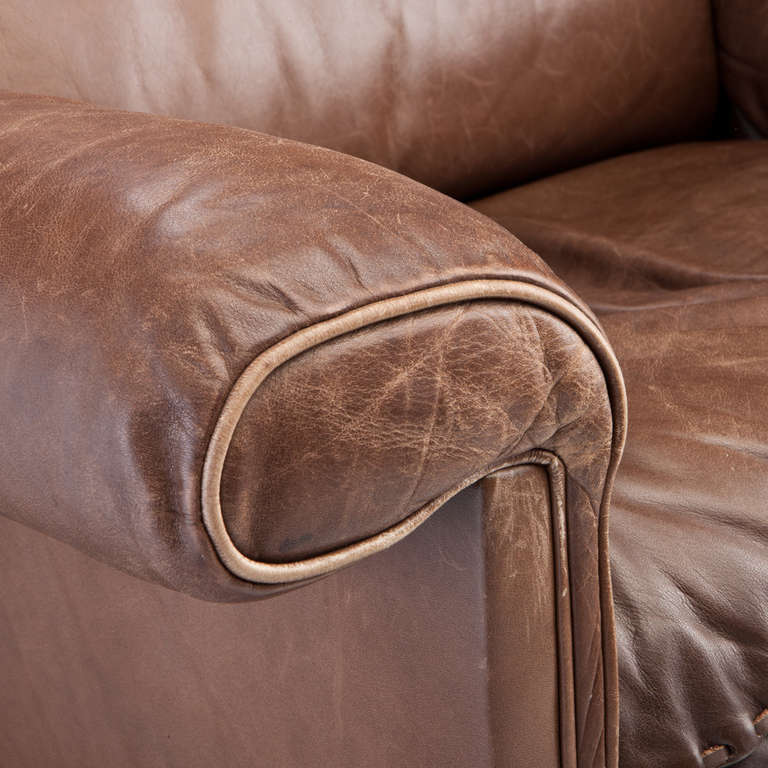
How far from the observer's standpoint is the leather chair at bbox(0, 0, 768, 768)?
0.39 m

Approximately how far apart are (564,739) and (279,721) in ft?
0.58

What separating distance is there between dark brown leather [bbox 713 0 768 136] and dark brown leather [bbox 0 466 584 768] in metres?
1.11

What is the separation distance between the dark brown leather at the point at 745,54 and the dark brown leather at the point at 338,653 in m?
1.11

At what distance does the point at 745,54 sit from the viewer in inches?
56.8

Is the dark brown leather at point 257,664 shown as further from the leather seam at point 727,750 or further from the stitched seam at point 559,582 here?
the leather seam at point 727,750

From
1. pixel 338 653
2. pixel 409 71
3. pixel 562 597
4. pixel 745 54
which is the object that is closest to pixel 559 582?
pixel 562 597

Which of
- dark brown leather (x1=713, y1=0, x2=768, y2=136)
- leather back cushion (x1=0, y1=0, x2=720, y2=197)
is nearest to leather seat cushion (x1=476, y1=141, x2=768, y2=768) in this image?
leather back cushion (x1=0, y1=0, x2=720, y2=197)

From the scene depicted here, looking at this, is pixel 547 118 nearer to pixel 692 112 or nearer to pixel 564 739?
pixel 692 112

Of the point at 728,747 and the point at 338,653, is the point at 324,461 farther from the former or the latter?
the point at 728,747

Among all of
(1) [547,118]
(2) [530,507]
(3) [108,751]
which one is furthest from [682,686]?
(1) [547,118]

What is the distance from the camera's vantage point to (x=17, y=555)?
81 centimetres

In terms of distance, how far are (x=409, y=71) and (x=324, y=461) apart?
0.85 m

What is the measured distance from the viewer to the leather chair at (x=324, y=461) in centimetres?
39

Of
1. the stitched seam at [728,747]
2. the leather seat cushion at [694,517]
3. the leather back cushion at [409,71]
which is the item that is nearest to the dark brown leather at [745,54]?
the leather back cushion at [409,71]
